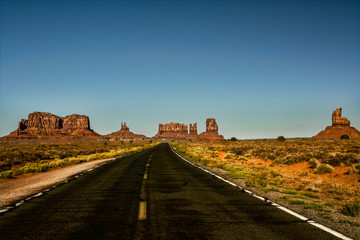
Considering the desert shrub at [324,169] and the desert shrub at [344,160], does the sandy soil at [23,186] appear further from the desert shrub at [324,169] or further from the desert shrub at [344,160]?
the desert shrub at [344,160]

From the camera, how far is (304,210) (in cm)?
659

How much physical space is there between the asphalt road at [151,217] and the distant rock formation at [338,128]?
156374mm

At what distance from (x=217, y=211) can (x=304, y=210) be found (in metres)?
2.67

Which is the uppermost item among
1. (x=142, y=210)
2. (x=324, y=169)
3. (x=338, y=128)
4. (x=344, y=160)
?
(x=338, y=128)

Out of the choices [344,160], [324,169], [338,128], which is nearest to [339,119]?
[338,128]

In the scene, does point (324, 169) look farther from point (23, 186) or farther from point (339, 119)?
point (339, 119)

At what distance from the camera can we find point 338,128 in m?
138

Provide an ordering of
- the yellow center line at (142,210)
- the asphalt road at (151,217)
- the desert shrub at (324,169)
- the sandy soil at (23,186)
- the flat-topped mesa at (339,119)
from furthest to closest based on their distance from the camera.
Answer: the flat-topped mesa at (339,119)
the desert shrub at (324,169)
the sandy soil at (23,186)
the yellow center line at (142,210)
the asphalt road at (151,217)

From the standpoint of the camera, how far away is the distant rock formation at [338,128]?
136250 mm

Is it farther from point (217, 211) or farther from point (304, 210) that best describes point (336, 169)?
point (217, 211)

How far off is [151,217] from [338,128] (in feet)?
540

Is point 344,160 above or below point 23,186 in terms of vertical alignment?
above

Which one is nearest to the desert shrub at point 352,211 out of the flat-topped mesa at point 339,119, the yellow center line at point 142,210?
the yellow center line at point 142,210

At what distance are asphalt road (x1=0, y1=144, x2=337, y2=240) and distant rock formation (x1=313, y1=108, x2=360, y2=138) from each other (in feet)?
513
